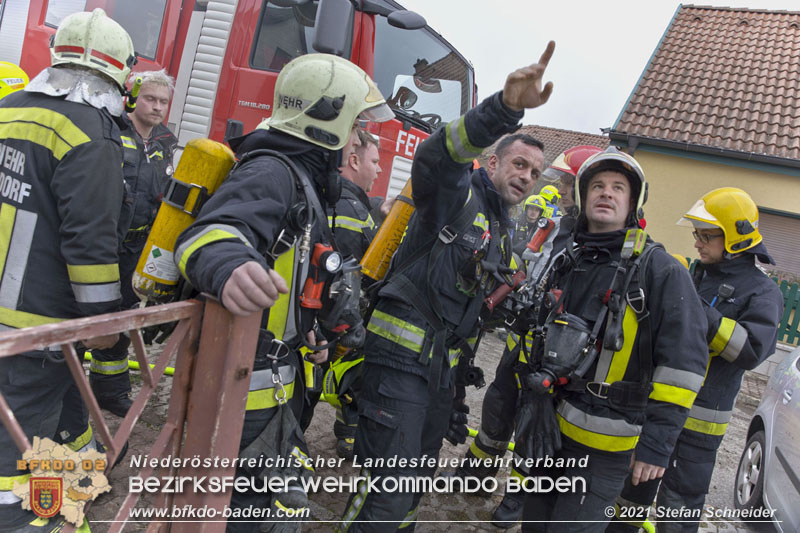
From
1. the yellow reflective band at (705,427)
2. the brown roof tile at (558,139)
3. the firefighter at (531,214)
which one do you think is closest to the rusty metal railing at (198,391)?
the yellow reflective band at (705,427)

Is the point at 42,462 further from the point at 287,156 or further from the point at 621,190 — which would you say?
the point at 621,190

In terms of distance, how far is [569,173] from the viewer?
5066 millimetres

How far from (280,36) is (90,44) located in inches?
125

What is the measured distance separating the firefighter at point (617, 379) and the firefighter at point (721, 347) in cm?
87

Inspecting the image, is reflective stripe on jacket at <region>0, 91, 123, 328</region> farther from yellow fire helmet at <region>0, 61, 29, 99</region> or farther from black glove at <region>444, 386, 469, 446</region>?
yellow fire helmet at <region>0, 61, 29, 99</region>

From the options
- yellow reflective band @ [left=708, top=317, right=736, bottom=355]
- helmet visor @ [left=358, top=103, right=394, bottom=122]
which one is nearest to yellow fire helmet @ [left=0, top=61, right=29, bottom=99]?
helmet visor @ [left=358, top=103, right=394, bottom=122]

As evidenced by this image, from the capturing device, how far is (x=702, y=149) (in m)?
11.7

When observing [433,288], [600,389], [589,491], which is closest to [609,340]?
[600,389]

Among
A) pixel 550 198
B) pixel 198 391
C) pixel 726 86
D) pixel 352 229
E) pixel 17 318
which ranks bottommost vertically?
pixel 17 318

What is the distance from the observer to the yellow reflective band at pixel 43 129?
182cm

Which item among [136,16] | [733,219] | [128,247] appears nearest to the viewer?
[733,219]

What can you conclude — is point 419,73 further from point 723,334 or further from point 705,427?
point 705,427

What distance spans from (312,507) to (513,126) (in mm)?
2583

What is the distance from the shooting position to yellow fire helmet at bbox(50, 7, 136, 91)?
200 cm
